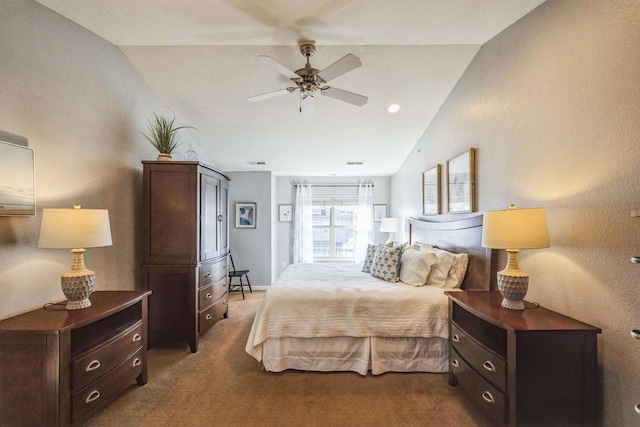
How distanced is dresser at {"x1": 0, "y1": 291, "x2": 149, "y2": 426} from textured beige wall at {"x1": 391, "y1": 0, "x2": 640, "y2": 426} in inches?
115

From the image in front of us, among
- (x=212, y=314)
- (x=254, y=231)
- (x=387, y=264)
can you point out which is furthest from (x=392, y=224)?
(x=212, y=314)

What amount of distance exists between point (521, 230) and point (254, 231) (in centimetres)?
449

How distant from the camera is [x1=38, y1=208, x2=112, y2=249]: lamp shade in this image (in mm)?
1720

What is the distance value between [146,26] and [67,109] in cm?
89

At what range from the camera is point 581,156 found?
1.58 metres

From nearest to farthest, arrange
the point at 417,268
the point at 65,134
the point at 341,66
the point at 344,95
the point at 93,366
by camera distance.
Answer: the point at 93,366
the point at 341,66
the point at 65,134
the point at 344,95
the point at 417,268

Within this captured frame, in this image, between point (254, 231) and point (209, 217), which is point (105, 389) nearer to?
point (209, 217)

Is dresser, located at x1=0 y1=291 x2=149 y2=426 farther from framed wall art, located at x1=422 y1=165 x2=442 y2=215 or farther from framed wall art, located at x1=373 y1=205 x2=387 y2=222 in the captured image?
framed wall art, located at x1=373 y1=205 x2=387 y2=222

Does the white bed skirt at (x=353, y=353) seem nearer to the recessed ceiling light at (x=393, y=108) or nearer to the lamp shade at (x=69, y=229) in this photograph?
the lamp shade at (x=69, y=229)

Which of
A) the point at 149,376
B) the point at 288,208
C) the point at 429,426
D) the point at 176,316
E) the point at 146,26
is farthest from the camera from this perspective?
the point at 288,208

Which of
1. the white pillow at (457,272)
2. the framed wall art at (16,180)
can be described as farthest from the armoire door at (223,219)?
the white pillow at (457,272)

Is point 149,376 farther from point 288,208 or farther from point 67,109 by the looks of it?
point 288,208

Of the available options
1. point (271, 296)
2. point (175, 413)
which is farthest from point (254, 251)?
point (175, 413)

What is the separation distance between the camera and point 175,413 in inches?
74.6
